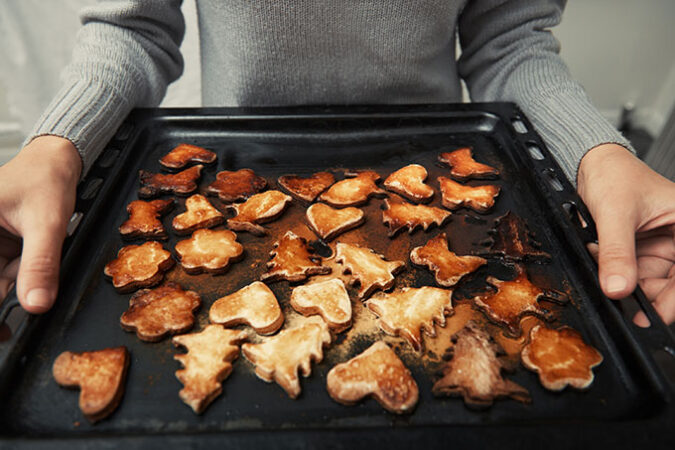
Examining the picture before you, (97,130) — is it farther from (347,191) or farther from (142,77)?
(347,191)

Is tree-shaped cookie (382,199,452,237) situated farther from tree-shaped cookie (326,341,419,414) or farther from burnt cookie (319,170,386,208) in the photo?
tree-shaped cookie (326,341,419,414)

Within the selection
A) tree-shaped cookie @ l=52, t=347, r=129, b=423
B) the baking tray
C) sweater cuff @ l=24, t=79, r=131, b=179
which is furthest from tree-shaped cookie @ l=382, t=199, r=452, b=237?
sweater cuff @ l=24, t=79, r=131, b=179

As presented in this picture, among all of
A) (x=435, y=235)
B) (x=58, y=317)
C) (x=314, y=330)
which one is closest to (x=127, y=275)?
(x=58, y=317)

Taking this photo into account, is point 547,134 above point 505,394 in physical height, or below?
above

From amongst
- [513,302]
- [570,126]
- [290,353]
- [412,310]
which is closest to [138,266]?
[290,353]

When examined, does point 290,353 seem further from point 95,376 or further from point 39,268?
point 39,268

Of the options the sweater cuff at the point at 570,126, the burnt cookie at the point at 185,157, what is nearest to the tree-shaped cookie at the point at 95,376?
the burnt cookie at the point at 185,157

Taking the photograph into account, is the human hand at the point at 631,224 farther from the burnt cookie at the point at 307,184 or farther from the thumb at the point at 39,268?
the thumb at the point at 39,268
